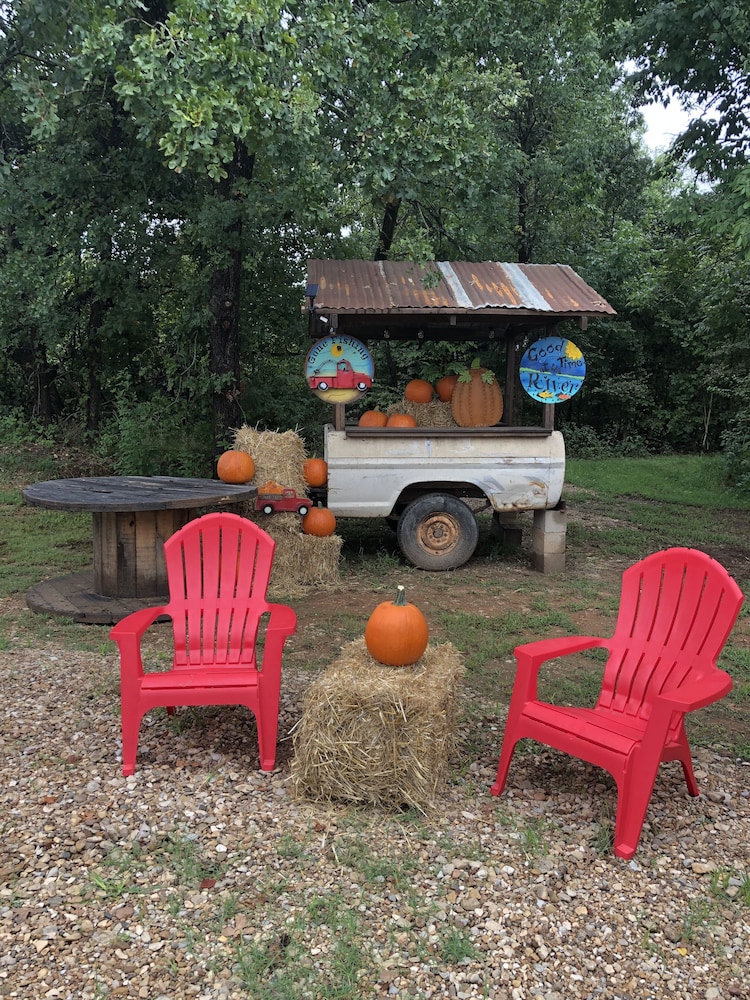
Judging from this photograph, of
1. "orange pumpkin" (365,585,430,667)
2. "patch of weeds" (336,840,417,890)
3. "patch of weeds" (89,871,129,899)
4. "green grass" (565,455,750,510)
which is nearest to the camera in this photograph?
"patch of weeds" (89,871,129,899)

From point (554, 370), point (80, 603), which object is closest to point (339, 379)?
point (554, 370)

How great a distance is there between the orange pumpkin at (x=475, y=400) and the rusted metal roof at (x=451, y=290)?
71 cm

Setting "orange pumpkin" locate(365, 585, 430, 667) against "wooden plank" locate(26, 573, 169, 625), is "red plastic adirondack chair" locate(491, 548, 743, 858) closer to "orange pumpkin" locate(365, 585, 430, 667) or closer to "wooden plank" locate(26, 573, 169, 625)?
"orange pumpkin" locate(365, 585, 430, 667)

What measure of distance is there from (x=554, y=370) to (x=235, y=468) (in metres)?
3.08

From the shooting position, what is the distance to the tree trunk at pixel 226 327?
8.77 metres

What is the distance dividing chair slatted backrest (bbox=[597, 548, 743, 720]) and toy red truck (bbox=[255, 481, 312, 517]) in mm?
3671

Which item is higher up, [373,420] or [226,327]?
[226,327]

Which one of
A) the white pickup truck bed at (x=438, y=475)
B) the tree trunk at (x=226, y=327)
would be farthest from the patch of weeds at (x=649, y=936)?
the tree trunk at (x=226, y=327)

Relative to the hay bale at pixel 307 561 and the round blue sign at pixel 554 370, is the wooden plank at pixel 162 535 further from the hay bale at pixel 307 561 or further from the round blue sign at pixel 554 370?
the round blue sign at pixel 554 370

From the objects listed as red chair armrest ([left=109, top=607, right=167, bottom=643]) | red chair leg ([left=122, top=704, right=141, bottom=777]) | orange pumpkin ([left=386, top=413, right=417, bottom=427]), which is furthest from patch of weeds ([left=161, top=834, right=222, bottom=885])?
orange pumpkin ([left=386, top=413, right=417, bottom=427])

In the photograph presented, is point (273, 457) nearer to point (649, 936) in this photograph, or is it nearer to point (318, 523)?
point (318, 523)

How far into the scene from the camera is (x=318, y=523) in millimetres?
6656

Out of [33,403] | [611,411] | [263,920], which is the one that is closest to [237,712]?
[263,920]

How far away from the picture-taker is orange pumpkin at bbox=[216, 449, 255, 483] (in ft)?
20.8
